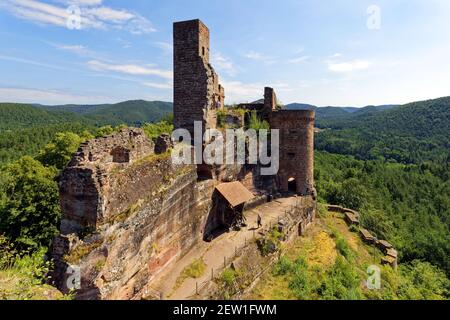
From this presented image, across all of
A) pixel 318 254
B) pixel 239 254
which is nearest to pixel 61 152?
pixel 239 254

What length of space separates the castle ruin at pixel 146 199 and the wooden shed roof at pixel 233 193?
6 cm

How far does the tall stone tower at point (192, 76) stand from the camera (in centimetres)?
1805

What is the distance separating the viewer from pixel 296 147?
2259 cm

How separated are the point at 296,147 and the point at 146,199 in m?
14.2

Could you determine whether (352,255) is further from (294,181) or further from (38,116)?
(38,116)

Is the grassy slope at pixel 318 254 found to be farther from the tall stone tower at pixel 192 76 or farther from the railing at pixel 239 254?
the tall stone tower at pixel 192 76

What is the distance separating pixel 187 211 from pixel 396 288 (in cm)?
1447

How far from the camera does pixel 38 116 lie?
16675 centimetres

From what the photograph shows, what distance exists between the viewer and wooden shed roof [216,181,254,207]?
54.4 ft

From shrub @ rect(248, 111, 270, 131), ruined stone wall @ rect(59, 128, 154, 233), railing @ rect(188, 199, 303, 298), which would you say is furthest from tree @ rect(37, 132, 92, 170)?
ruined stone wall @ rect(59, 128, 154, 233)

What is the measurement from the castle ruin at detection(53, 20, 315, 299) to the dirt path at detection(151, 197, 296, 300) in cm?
39

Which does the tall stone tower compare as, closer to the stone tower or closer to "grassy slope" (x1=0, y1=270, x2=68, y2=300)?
the stone tower

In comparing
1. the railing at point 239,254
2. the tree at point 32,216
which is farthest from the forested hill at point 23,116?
the railing at point 239,254

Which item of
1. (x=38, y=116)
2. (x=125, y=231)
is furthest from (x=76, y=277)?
(x=38, y=116)
